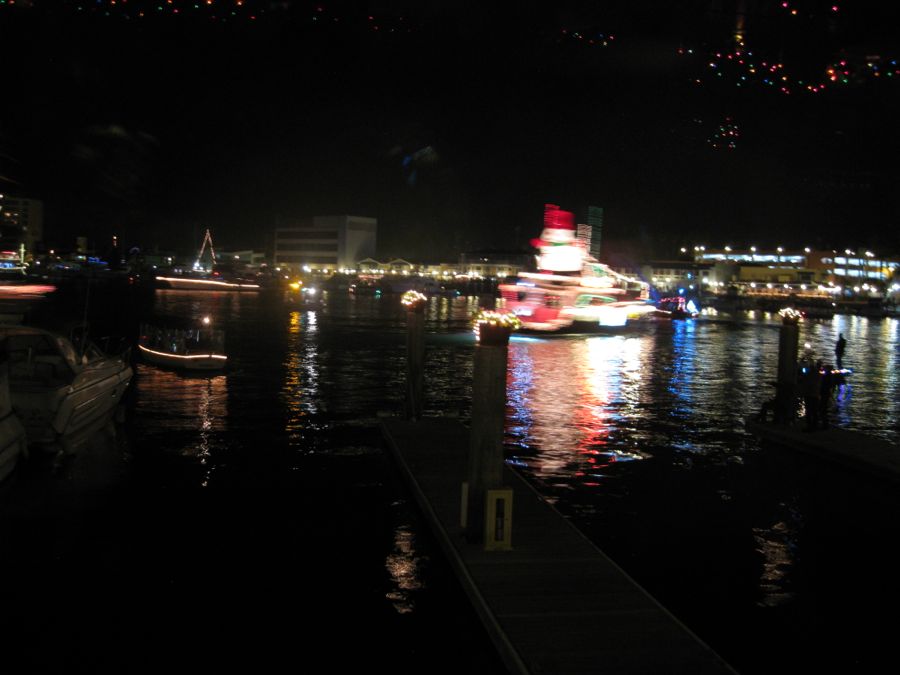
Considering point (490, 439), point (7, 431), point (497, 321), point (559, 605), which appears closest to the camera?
point (559, 605)

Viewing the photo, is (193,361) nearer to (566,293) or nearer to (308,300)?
(566,293)

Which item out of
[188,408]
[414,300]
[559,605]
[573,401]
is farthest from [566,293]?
[559,605]

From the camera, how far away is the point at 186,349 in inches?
961

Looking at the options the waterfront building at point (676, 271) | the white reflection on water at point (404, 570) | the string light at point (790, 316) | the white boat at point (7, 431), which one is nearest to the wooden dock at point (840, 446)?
the string light at point (790, 316)

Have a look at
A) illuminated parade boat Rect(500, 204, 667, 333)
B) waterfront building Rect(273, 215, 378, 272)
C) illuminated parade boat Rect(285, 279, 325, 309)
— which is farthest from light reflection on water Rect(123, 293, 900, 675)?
waterfront building Rect(273, 215, 378, 272)

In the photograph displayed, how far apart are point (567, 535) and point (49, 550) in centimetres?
579

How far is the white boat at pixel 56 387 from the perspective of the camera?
468 inches

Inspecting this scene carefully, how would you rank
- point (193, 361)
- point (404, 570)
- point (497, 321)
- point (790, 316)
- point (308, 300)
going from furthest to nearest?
1. point (308, 300)
2. point (193, 361)
3. point (790, 316)
4. point (404, 570)
5. point (497, 321)

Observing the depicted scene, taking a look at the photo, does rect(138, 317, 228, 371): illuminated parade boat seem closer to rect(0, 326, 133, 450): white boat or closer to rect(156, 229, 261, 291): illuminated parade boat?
rect(0, 326, 133, 450): white boat

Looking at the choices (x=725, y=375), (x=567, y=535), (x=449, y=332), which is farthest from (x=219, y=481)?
(x=449, y=332)

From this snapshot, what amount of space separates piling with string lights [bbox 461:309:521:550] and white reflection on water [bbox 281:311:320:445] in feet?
24.2

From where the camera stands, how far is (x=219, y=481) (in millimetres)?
12219

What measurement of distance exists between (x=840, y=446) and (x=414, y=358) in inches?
317

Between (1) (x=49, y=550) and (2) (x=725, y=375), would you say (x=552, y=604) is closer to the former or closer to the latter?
(1) (x=49, y=550)
